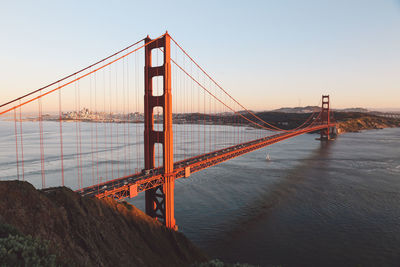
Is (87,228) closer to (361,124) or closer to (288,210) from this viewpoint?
(288,210)

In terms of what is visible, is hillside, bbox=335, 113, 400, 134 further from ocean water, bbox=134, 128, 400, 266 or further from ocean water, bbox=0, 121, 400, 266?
ocean water, bbox=134, 128, 400, 266

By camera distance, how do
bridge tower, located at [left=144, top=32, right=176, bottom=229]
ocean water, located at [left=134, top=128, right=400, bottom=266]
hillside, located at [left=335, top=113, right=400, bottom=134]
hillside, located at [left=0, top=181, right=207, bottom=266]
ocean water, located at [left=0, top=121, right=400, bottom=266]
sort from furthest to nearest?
hillside, located at [left=335, top=113, right=400, bottom=134] < bridge tower, located at [left=144, top=32, right=176, bottom=229] < ocean water, located at [left=0, top=121, right=400, bottom=266] < ocean water, located at [left=134, top=128, right=400, bottom=266] < hillside, located at [left=0, top=181, right=207, bottom=266]

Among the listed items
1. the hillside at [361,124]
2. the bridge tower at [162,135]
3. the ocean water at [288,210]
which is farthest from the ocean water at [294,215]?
the hillside at [361,124]

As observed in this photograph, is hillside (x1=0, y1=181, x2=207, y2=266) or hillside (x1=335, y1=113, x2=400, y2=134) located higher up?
hillside (x1=335, y1=113, x2=400, y2=134)

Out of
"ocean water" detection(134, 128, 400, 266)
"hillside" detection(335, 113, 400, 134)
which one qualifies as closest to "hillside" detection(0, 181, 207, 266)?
"ocean water" detection(134, 128, 400, 266)

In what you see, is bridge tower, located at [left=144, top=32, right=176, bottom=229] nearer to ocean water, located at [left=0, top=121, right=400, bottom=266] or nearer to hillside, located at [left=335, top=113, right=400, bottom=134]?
ocean water, located at [left=0, top=121, right=400, bottom=266]

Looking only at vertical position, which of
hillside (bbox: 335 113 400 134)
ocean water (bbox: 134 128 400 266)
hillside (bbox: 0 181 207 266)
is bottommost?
ocean water (bbox: 134 128 400 266)

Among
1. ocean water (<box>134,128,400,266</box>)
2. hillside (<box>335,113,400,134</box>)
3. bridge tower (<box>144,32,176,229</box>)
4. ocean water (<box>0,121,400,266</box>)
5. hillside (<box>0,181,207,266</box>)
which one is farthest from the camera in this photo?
hillside (<box>335,113,400,134</box>)

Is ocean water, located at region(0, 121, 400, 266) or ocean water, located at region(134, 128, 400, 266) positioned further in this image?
ocean water, located at region(0, 121, 400, 266)

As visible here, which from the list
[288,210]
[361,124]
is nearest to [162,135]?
[288,210]
